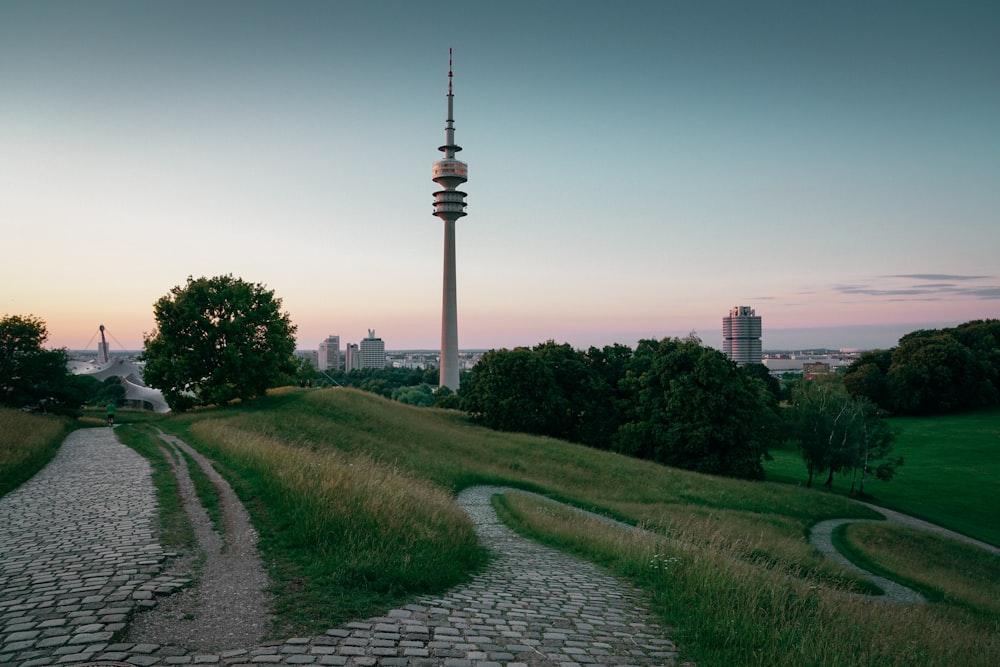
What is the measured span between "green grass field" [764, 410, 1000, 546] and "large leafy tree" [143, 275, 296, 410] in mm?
41742

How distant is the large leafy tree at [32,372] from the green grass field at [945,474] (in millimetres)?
52867

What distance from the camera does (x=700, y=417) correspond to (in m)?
45.3

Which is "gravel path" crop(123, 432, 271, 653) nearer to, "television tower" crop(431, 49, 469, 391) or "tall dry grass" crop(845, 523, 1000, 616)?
"tall dry grass" crop(845, 523, 1000, 616)

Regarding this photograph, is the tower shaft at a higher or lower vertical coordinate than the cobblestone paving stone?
higher

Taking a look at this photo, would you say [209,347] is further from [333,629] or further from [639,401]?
[333,629]

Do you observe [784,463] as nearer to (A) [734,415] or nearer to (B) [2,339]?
(A) [734,415]

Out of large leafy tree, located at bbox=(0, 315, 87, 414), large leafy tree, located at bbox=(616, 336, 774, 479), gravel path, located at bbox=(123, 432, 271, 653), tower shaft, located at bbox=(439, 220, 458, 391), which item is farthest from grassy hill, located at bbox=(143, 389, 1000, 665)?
tower shaft, located at bbox=(439, 220, 458, 391)

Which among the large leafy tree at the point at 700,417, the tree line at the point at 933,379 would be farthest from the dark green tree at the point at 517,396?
the tree line at the point at 933,379

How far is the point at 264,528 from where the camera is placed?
1113cm

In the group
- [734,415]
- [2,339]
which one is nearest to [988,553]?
[734,415]

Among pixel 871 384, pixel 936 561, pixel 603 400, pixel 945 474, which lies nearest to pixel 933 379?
pixel 871 384

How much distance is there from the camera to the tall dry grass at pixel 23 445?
1714 centimetres

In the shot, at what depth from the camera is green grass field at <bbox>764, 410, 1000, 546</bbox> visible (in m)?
39.7

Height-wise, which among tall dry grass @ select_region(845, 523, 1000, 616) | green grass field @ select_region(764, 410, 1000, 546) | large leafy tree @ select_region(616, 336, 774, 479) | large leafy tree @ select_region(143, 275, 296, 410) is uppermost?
large leafy tree @ select_region(143, 275, 296, 410)
